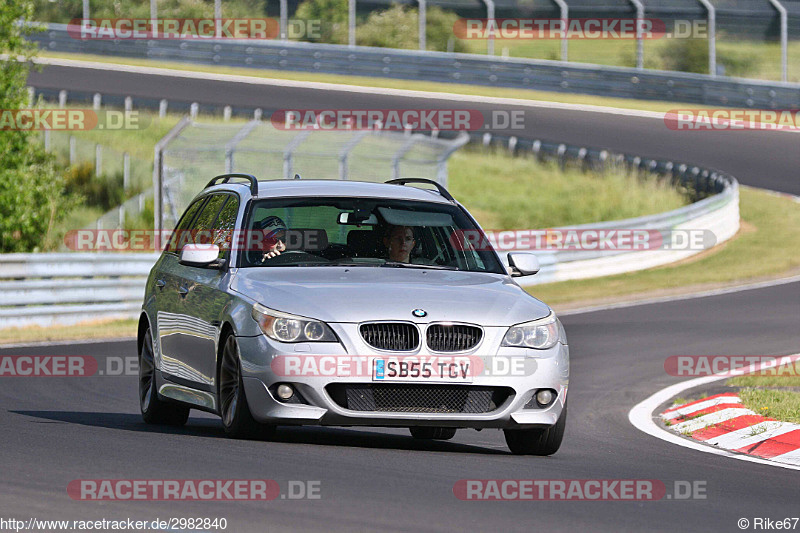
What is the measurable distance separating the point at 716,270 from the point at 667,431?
15.7 metres

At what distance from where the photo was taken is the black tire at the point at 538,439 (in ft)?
29.9

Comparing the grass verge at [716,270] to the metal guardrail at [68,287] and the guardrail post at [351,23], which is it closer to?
the metal guardrail at [68,287]

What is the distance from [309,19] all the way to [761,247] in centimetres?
2176

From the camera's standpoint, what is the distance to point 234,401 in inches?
348

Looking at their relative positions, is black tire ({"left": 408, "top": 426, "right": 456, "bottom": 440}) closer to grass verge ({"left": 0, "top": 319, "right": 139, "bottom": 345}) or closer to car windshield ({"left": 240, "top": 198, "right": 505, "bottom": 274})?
car windshield ({"left": 240, "top": 198, "right": 505, "bottom": 274})

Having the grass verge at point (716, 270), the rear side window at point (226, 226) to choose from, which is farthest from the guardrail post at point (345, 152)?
the rear side window at point (226, 226)

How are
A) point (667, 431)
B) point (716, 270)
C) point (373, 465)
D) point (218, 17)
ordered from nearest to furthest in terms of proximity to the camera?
1. point (373, 465)
2. point (667, 431)
3. point (716, 270)
4. point (218, 17)

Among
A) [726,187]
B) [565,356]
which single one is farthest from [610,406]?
[726,187]

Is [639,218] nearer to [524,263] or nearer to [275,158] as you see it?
[275,158]

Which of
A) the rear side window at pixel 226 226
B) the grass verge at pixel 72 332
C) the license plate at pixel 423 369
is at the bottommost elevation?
the grass verge at pixel 72 332

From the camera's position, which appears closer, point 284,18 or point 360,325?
point 360,325

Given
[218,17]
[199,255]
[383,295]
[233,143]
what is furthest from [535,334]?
[218,17]

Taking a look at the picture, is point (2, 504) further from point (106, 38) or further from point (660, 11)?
point (106, 38)

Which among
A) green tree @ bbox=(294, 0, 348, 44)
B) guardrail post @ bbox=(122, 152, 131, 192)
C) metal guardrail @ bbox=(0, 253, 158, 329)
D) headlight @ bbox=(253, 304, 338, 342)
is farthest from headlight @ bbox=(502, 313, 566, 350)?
green tree @ bbox=(294, 0, 348, 44)
